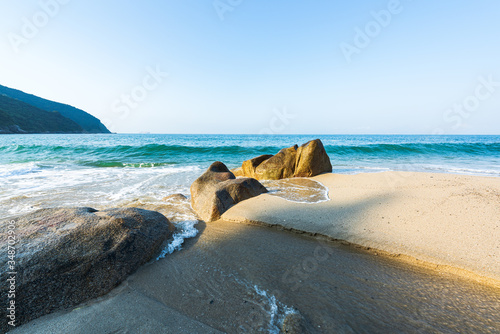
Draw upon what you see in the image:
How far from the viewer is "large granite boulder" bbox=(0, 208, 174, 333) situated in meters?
1.83

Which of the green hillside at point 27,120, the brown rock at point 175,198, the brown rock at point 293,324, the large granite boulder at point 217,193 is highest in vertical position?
the green hillside at point 27,120

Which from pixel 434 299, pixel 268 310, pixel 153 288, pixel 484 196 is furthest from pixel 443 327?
pixel 484 196

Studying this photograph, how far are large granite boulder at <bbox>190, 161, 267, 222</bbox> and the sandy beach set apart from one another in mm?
437

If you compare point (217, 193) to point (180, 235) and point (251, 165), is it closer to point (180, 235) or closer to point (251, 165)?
point (180, 235)

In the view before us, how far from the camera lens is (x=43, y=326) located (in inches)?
64.7

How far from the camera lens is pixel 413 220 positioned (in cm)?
323

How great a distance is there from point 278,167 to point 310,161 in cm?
116

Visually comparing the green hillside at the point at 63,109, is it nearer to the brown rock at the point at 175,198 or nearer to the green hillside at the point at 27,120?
the green hillside at the point at 27,120

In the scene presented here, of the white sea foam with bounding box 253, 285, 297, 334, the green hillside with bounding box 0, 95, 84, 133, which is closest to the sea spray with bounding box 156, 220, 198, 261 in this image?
the white sea foam with bounding box 253, 285, 297, 334

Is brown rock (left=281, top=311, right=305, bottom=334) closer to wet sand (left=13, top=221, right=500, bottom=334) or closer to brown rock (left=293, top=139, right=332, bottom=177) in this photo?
wet sand (left=13, top=221, right=500, bottom=334)

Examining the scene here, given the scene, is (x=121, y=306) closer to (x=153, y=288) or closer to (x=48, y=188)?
(x=153, y=288)

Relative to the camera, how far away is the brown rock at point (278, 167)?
7.89m

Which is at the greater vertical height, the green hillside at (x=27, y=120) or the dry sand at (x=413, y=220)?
the green hillside at (x=27, y=120)

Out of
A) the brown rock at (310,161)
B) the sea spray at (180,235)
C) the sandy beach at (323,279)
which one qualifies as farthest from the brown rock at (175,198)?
the brown rock at (310,161)
